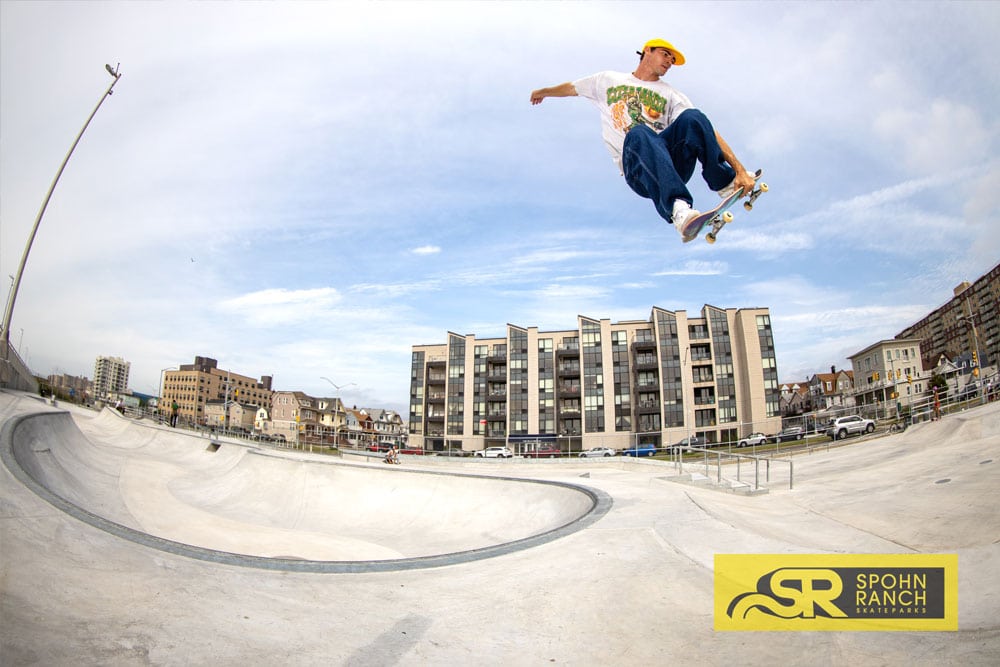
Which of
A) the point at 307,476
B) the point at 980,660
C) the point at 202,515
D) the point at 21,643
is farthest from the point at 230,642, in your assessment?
the point at 307,476

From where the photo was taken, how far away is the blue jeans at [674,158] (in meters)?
3.93

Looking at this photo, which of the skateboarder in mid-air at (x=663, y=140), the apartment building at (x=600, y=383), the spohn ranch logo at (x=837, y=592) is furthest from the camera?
the apartment building at (x=600, y=383)

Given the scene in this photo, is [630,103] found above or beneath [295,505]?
above

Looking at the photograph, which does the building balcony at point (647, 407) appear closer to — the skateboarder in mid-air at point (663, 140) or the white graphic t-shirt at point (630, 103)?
the skateboarder in mid-air at point (663, 140)

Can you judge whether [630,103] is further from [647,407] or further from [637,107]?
[647,407]

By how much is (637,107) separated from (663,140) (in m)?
0.35

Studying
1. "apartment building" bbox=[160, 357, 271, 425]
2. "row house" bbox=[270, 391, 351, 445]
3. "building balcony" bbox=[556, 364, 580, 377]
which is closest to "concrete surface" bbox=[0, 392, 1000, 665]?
"building balcony" bbox=[556, 364, 580, 377]

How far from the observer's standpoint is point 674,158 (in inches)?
165

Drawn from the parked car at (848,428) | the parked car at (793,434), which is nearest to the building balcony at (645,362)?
the parked car at (793,434)

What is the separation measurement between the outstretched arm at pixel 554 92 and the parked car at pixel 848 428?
83.3 feet

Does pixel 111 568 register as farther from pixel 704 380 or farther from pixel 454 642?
pixel 704 380

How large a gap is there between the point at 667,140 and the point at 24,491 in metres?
7.89

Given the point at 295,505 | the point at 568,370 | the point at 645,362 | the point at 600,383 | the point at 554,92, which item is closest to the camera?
the point at 554,92

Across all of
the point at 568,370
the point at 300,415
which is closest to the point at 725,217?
the point at 568,370
